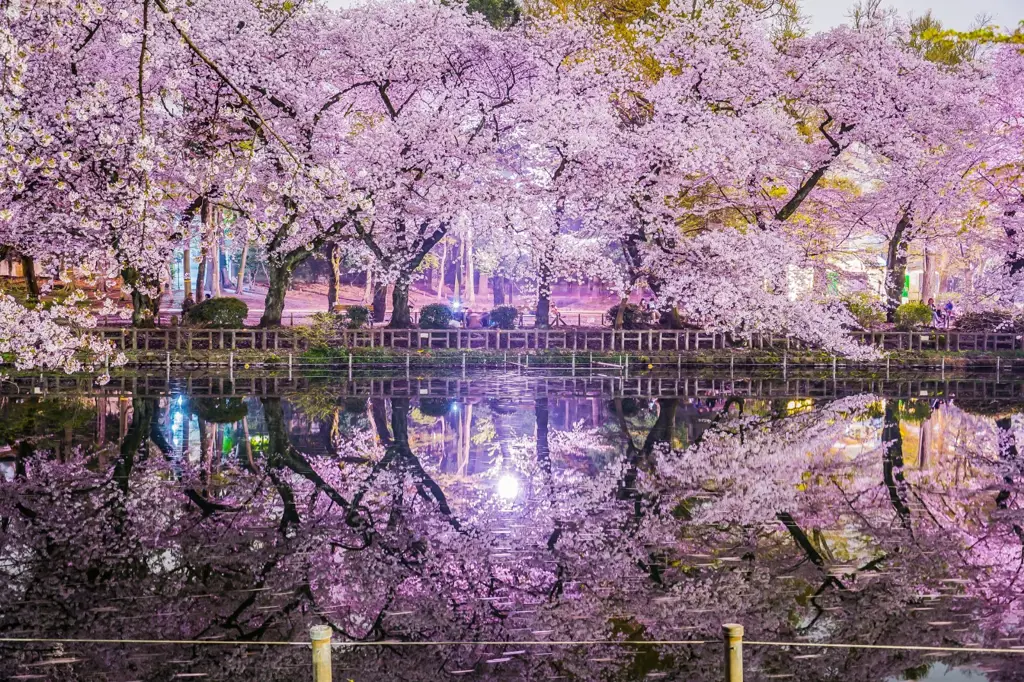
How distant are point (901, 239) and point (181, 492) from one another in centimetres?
3245

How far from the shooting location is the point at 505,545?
10789 millimetres

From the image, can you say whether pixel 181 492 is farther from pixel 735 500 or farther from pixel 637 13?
pixel 637 13

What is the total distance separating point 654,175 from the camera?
110ft

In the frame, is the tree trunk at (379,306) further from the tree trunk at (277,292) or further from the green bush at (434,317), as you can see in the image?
the tree trunk at (277,292)

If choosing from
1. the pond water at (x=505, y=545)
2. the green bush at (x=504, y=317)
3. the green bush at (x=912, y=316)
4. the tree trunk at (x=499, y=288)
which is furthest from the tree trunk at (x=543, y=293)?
the tree trunk at (x=499, y=288)

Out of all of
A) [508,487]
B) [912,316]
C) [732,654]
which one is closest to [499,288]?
[912,316]

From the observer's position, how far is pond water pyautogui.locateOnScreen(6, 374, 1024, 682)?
776cm

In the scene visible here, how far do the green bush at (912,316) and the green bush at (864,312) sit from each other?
68cm

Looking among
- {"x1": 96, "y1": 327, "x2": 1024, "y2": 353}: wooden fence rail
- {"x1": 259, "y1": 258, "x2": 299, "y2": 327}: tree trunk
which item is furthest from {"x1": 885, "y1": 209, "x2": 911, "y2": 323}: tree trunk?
{"x1": 259, "y1": 258, "x2": 299, "y2": 327}: tree trunk

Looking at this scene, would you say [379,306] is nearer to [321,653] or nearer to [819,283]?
[819,283]

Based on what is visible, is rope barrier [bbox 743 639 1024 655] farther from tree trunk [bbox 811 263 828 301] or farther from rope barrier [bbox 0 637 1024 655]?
tree trunk [bbox 811 263 828 301]

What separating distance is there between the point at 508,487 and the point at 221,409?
10459 millimetres

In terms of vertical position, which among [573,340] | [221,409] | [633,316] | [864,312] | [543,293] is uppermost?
[543,293]

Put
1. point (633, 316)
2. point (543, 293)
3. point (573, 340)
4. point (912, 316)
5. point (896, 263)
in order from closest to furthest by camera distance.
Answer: point (573, 340)
point (543, 293)
point (912, 316)
point (633, 316)
point (896, 263)
